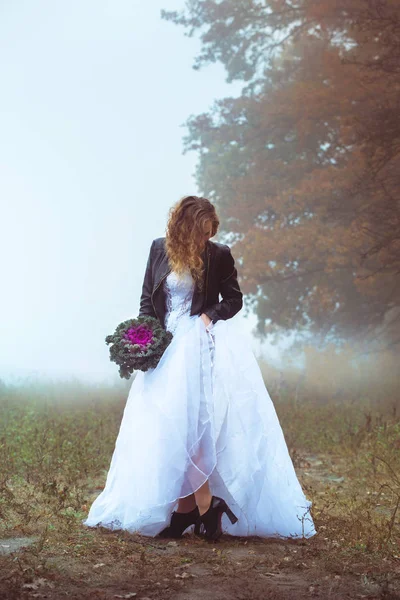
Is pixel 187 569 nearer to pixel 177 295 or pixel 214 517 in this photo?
pixel 214 517

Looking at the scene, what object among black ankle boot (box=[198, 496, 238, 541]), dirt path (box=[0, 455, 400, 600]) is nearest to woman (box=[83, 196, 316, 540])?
black ankle boot (box=[198, 496, 238, 541])

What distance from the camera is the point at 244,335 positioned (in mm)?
6027

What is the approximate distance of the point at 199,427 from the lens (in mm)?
5664

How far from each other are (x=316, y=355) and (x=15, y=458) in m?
17.0

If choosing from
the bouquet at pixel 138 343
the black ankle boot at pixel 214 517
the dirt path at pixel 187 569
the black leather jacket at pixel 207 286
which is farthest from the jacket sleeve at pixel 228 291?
the dirt path at pixel 187 569

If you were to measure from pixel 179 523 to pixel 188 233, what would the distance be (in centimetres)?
193

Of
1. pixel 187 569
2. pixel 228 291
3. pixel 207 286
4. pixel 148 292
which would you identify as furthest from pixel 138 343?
pixel 187 569

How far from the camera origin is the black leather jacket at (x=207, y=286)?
19.5ft

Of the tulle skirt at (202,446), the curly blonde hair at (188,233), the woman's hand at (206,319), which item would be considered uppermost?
the curly blonde hair at (188,233)

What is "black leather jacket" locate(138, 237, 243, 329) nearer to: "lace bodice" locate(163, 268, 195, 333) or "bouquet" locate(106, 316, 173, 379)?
"lace bodice" locate(163, 268, 195, 333)

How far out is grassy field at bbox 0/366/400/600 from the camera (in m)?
4.33

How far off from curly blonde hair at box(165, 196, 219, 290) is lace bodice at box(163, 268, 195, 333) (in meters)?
0.07

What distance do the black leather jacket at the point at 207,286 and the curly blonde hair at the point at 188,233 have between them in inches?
3.3

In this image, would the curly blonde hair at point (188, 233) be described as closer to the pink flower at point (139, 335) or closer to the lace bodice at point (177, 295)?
the lace bodice at point (177, 295)
